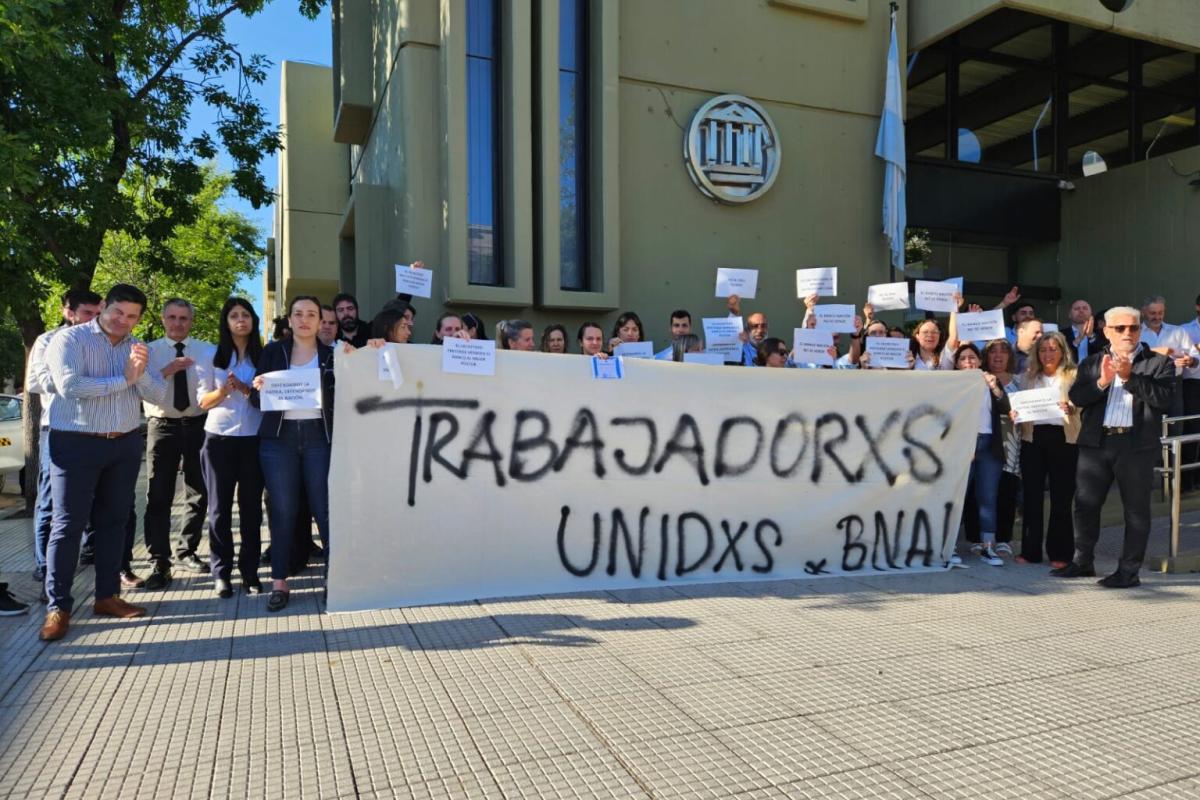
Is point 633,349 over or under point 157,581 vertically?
over

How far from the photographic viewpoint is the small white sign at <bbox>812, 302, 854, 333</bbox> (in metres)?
6.81

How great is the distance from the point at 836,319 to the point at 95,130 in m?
6.69

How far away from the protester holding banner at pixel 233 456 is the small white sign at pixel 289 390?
Result: 43 cm

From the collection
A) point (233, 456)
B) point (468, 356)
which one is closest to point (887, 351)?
point (468, 356)

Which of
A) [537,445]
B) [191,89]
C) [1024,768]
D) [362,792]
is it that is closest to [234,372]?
[537,445]

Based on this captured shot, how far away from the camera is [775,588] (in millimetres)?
5430

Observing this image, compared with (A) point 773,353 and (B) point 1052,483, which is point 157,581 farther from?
(B) point 1052,483

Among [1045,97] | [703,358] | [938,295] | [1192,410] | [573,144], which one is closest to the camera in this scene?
[938,295]

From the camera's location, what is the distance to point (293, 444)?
4957 millimetres

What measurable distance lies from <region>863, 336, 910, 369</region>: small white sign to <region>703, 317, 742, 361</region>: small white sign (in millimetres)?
1127

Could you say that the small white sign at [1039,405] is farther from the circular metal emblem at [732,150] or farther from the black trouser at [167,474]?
the black trouser at [167,474]

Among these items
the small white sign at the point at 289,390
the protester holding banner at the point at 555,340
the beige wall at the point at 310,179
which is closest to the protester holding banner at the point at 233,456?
the small white sign at the point at 289,390

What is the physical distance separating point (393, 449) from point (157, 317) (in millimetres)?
19665

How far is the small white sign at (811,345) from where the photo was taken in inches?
257
